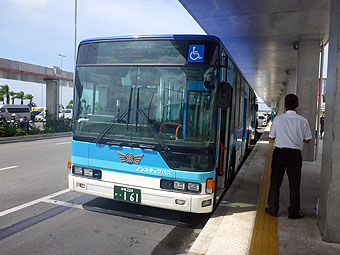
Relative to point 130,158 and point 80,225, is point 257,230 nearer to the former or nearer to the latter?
point 130,158

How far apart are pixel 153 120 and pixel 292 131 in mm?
Answer: 2138

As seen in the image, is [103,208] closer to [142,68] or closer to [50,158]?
[142,68]

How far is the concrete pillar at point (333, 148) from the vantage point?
12.4 ft

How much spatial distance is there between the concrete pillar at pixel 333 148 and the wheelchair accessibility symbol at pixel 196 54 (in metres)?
1.76

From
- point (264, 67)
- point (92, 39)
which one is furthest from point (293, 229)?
point (264, 67)

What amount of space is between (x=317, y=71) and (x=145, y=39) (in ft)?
30.2

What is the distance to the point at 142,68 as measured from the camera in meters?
4.89

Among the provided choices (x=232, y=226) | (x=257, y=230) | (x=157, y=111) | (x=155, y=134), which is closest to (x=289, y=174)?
(x=257, y=230)

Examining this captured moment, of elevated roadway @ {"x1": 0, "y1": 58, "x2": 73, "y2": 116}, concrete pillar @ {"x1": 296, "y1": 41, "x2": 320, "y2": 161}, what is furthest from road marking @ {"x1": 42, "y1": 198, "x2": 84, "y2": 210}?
elevated roadway @ {"x1": 0, "y1": 58, "x2": 73, "y2": 116}

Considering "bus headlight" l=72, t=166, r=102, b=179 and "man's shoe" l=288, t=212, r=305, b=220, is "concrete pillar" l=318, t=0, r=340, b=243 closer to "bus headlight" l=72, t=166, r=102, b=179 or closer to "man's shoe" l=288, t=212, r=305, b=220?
"man's shoe" l=288, t=212, r=305, b=220

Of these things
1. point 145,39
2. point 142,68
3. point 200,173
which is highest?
point 145,39

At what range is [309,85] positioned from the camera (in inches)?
461

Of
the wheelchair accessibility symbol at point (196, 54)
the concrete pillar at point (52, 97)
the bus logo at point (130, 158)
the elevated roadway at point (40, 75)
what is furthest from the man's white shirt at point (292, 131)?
the concrete pillar at point (52, 97)

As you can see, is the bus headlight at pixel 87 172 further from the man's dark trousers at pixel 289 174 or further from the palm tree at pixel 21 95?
the palm tree at pixel 21 95
